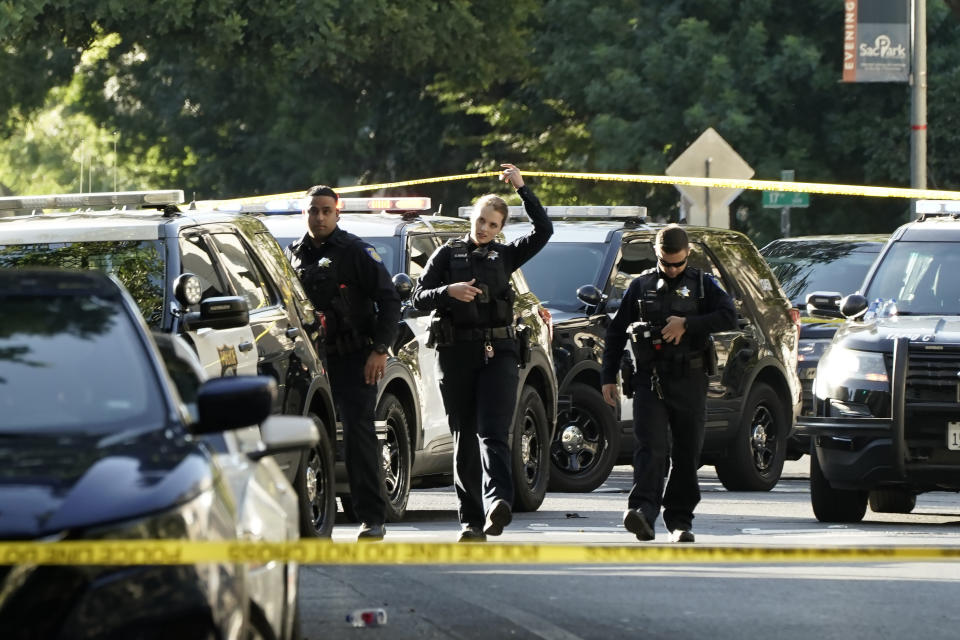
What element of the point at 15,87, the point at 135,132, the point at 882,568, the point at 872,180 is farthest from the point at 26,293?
the point at 135,132

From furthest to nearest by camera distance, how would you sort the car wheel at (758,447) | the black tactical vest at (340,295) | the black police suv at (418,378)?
the car wheel at (758,447) < the black police suv at (418,378) < the black tactical vest at (340,295)

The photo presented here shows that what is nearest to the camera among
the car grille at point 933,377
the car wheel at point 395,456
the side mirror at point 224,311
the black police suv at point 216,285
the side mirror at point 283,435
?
the side mirror at point 283,435

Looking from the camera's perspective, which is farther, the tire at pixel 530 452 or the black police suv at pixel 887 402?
the tire at pixel 530 452

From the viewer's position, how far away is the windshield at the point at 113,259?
35.8 feet

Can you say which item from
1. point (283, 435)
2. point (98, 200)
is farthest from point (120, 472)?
point (98, 200)

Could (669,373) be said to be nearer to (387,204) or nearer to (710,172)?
(387,204)

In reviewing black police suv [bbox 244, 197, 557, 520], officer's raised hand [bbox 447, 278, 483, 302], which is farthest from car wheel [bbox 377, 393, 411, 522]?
officer's raised hand [bbox 447, 278, 483, 302]

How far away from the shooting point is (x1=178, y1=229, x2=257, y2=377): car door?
1077cm

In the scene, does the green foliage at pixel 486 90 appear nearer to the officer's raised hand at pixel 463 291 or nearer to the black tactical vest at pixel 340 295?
the black tactical vest at pixel 340 295

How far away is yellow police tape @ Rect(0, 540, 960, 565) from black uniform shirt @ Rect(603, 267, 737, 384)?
4556 millimetres

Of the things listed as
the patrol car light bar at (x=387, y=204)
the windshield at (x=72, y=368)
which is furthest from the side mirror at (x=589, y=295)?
the windshield at (x=72, y=368)

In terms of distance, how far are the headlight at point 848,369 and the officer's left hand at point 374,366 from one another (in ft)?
10.1

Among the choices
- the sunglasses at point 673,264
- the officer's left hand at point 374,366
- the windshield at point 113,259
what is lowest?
the officer's left hand at point 374,366

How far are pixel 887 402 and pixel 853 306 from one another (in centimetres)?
75
